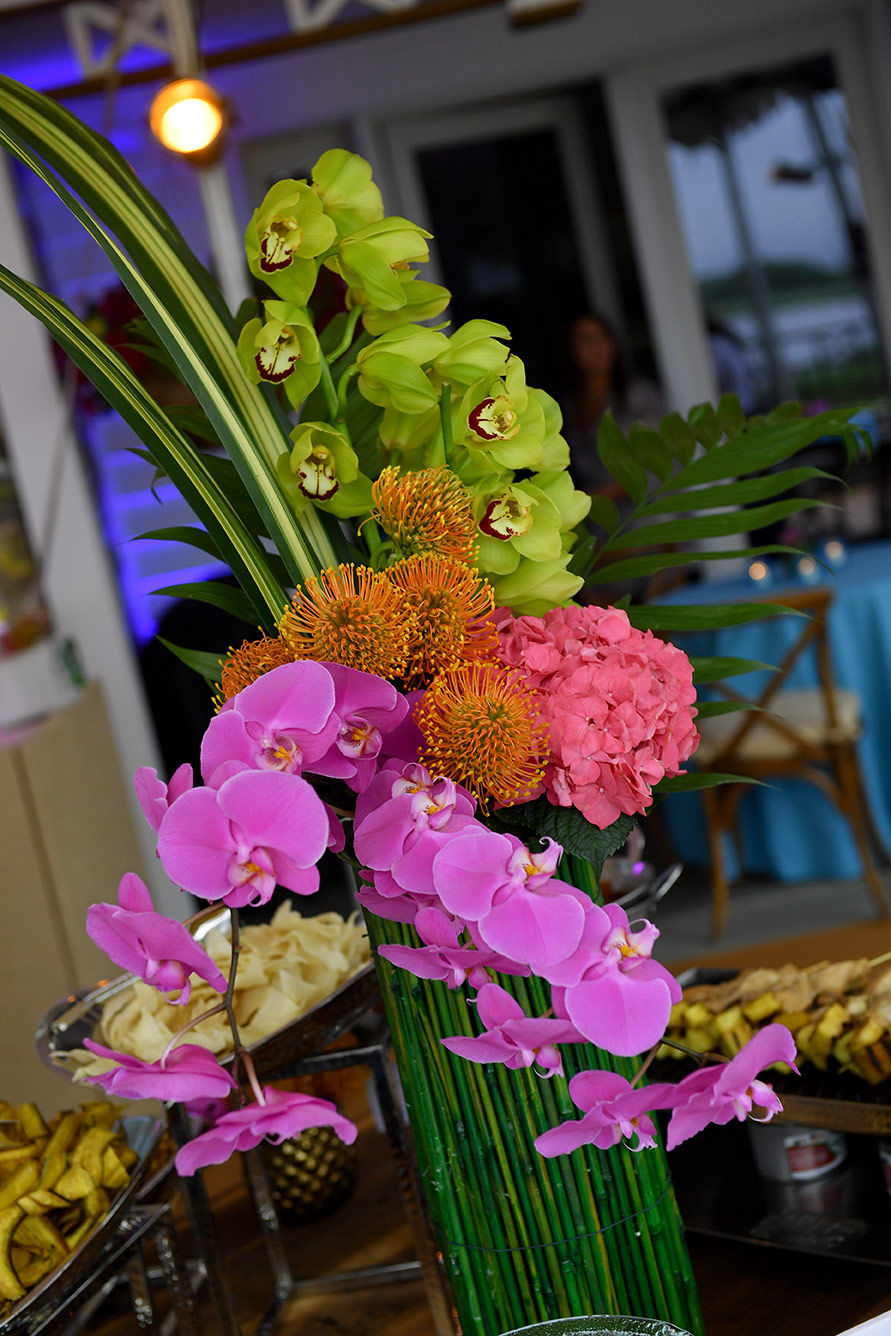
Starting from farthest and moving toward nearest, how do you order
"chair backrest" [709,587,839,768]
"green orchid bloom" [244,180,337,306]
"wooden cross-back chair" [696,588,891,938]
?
"wooden cross-back chair" [696,588,891,938] < "chair backrest" [709,587,839,768] < "green orchid bloom" [244,180,337,306]

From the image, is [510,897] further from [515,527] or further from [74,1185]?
[74,1185]

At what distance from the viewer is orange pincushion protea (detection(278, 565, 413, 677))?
0.45m

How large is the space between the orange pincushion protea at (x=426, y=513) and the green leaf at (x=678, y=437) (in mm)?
300

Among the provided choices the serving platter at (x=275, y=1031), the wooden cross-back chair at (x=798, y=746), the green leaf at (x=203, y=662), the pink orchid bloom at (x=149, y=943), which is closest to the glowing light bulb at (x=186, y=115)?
the wooden cross-back chair at (x=798, y=746)

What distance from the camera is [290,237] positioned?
492 mm

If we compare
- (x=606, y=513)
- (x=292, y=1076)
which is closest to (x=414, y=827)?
(x=606, y=513)

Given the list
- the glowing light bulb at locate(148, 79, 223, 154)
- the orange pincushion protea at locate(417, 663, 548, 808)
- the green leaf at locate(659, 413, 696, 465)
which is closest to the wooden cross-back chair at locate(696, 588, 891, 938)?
the glowing light bulb at locate(148, 79, 223, 154)

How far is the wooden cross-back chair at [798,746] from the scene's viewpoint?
3279 millimetres

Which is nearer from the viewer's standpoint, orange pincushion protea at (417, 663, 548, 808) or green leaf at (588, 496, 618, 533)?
orange pincushion protea at (417, 663, 548, 808)

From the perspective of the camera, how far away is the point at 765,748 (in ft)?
11.2

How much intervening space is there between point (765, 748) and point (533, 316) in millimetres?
2299

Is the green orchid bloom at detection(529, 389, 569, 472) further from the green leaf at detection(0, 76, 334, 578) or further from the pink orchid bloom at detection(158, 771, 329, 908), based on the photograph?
the pink orchid bloom at detection(158, 771, 329, 908)

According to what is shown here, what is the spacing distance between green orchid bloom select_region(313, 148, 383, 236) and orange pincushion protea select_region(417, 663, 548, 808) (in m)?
0.20

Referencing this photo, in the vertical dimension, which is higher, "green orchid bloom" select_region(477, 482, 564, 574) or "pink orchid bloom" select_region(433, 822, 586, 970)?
"green orchid bloom" select_region(477, 482, 564, 574)
